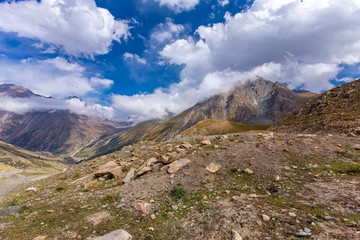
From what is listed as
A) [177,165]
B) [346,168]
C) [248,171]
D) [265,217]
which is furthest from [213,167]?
[346,168]

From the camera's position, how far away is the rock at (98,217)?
13660 millimetres

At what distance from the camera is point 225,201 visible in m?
13.7

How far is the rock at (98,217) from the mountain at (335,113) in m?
26.6

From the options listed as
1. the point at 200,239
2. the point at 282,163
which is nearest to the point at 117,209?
the point at 200,239

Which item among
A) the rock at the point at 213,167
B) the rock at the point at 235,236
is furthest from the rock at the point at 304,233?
the rock at the point at 213,167

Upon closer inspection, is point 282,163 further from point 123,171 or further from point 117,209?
point 123,171

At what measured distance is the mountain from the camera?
3195 cm

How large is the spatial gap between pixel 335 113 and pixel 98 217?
3928cm

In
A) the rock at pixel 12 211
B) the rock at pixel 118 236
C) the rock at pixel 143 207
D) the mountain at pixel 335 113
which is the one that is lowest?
the rock at pixel 12 211

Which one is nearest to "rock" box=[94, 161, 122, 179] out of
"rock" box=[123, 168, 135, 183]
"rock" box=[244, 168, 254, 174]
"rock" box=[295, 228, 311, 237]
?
"rock" box=[123, 168, 135, 183]

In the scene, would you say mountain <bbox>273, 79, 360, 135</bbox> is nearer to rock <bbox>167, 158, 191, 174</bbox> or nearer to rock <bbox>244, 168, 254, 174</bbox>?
rock <bbox>244, 168, 254, 174</bbox>

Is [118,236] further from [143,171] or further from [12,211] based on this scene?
[12,211]

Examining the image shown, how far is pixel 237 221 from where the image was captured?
1155cm

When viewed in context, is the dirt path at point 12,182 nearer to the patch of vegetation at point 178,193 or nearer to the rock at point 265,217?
the patch of vegetation at point 178,193
